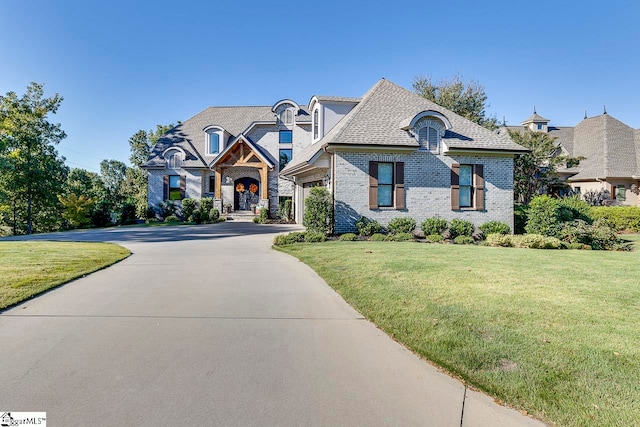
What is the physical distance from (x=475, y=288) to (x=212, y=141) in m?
26.6

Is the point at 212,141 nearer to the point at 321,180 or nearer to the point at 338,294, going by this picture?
the point at 321,180

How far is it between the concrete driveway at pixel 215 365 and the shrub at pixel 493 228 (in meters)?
11.8

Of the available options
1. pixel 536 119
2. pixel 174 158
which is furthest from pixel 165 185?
pixel 536 119

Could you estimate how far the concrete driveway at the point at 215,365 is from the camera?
285 centimetres

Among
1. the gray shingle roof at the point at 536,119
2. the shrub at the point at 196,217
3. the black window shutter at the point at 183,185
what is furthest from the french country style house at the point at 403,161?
the gray shingle roof at the point at 536,119

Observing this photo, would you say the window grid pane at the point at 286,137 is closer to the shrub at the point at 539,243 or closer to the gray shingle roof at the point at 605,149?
the shrub at the point at 539,243

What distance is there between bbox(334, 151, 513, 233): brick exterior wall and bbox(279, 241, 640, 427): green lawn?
6.73m

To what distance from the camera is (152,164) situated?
28.6 meters

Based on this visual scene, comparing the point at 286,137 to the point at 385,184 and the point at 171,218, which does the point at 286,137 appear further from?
the point at 385,184

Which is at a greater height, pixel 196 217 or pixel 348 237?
pixel 196 217

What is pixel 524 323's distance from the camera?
4.50 m

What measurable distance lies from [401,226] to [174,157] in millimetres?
20471

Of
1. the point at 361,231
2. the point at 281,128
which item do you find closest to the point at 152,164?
the point at 281,128

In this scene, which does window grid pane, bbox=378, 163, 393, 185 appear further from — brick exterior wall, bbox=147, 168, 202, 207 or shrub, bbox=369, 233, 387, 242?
brick exterior wall, bbox=147, 168, 202, 207
